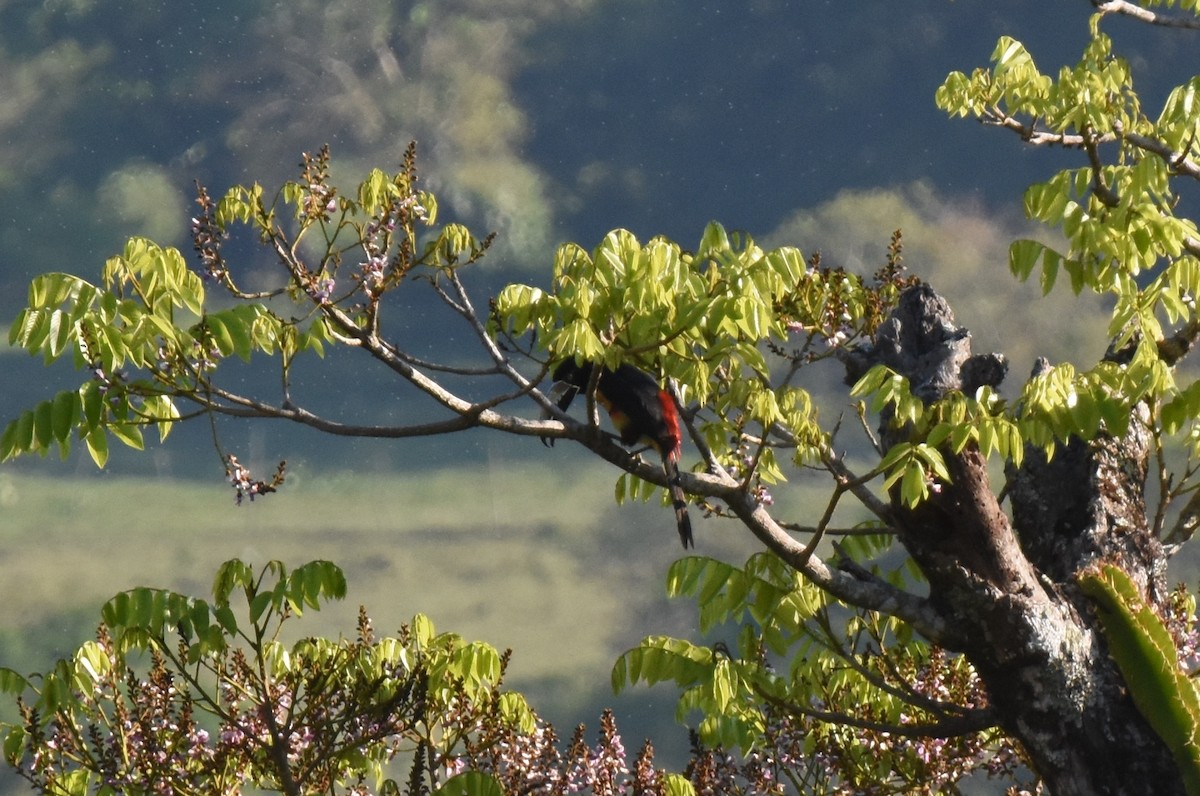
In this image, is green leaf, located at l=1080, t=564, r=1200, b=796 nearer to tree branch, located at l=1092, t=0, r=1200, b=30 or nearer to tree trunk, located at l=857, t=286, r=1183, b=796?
tree trunk, located at l=857, t=286, r=1183, b=796

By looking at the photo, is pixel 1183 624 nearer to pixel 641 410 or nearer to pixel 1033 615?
pixel 1033 615

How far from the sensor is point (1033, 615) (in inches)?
226

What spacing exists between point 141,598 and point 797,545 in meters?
2.80

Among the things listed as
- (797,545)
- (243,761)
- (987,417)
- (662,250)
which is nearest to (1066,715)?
(797,545)

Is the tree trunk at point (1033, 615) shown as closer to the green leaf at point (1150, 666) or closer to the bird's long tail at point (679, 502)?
the green leaf at point (1150, 666)

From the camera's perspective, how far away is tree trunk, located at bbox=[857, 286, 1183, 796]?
5.70 metres

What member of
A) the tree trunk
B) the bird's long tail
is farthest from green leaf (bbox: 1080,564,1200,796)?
the bird's long tail

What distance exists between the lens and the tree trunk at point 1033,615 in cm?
570

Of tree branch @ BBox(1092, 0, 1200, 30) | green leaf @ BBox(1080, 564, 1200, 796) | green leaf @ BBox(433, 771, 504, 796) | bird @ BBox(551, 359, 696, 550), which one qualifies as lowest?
green leaf @ BBox(433, 771, 504, 796)

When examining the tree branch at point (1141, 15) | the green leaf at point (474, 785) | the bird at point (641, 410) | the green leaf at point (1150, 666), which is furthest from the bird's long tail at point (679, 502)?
the tree branch at point (1141, 15)

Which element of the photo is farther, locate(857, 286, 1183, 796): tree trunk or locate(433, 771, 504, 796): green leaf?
locate(857, 286, 1183, 796): tree trunk

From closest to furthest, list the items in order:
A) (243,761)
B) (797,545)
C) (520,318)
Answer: (520,318) < (797,545) < (243,761)

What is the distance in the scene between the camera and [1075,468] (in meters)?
6.48

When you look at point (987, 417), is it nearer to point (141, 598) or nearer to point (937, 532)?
point (937, 532)
